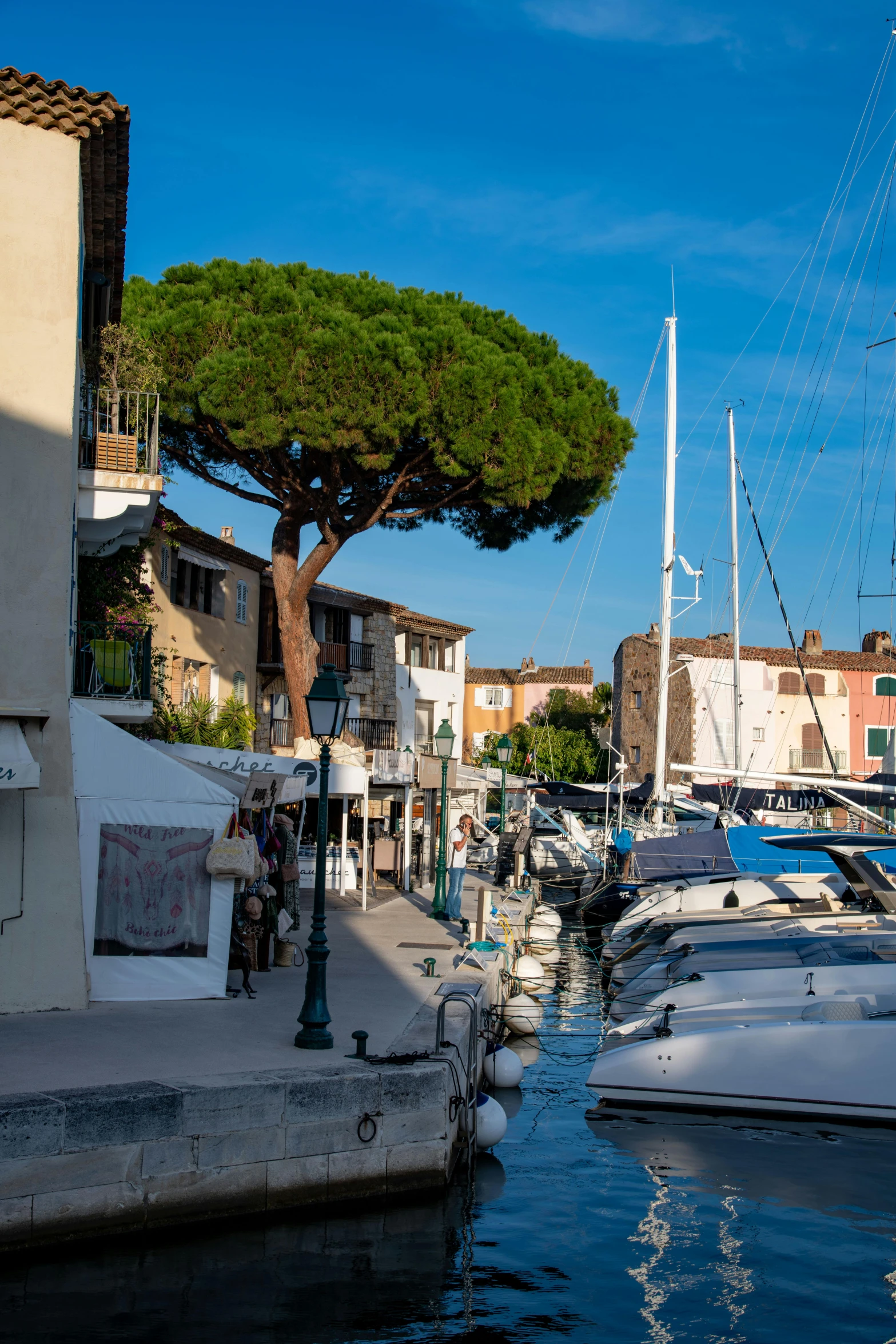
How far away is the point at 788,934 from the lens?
1680 cm

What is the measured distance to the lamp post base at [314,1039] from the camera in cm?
984

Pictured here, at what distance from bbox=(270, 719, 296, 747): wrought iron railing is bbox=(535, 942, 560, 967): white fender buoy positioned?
1469 centimetres

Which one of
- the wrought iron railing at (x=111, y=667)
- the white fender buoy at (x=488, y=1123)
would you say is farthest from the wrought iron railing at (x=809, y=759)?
the white fender buoy at (x=488, y=1123)

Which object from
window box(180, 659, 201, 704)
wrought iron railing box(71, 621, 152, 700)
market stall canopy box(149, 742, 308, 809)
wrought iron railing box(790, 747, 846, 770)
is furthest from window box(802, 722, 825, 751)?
wrought iron railing box(71, 621, 152, 700)

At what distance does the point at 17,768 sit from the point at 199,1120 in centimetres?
389

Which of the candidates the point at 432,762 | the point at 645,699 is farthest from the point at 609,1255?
the point at 645,699

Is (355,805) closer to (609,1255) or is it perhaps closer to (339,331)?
(339,331)

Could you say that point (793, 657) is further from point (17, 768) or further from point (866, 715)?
point (17, 768)

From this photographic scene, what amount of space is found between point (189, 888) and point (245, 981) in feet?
4.04

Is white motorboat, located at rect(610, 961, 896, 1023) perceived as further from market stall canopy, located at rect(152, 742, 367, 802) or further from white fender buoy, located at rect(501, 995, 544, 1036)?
market stall canopy, located at rect(152, 742, 367, 802)

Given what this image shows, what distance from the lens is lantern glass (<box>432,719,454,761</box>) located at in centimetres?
2044

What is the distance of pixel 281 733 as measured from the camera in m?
35.8

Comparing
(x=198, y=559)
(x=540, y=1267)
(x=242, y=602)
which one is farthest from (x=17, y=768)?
(x=242, y=602)

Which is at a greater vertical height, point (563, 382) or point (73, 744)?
point (563, 382)
